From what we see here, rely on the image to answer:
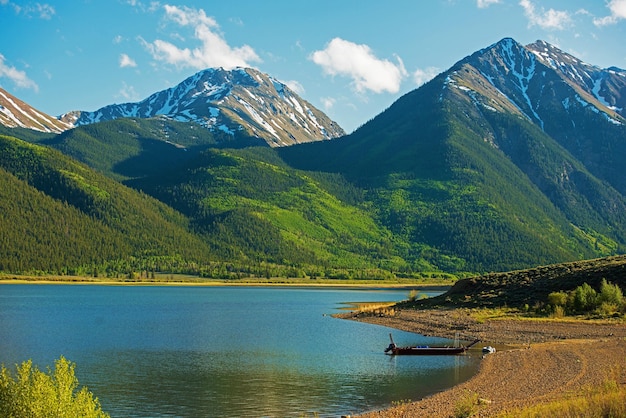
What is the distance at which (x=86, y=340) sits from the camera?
236 feet

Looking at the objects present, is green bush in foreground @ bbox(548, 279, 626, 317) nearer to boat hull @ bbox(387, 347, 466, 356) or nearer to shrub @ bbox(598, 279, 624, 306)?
shrub @ bbox(598, 279, 624, 306)

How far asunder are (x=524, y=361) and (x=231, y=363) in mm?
22977

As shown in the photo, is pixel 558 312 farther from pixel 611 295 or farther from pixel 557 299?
pixel 611 295

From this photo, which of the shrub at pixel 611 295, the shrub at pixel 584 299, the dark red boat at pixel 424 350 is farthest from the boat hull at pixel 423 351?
the shrub at pixel 611 295

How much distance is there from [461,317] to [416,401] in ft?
153

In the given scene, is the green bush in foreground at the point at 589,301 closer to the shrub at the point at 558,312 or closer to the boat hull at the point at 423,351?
the shrub at the point at 558,312

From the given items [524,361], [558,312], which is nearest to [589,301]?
[558,312]

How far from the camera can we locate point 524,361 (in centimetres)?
5134

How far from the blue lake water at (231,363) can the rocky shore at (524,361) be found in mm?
2694

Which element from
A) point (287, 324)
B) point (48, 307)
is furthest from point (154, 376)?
point (48, 307)

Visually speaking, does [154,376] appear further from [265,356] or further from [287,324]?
[287,324]

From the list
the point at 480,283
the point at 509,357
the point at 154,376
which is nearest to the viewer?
the point at 154,376

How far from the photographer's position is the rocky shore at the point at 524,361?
3606 centimetres

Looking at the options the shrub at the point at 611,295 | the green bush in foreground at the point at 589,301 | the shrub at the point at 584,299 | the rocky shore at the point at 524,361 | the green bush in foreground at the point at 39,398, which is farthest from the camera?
the shrub at the point at 584,299
